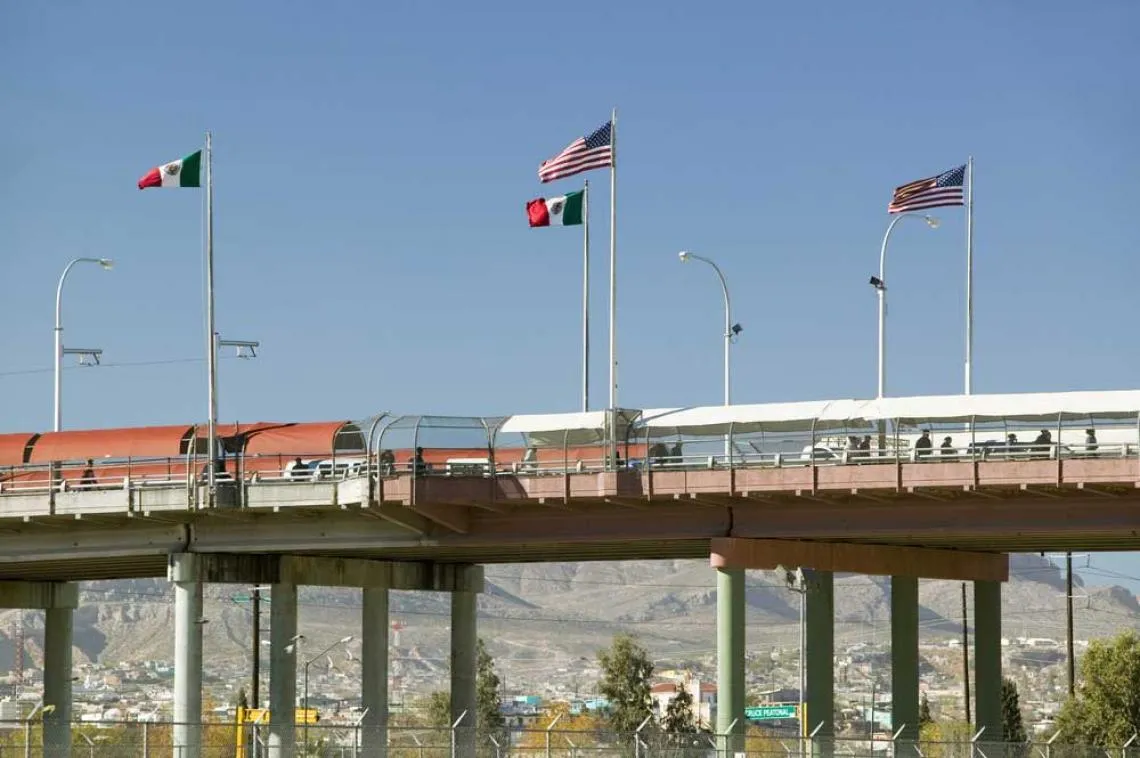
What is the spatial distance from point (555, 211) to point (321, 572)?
16.7 meters

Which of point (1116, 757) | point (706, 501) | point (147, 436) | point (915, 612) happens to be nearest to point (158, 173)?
point (147, 436)

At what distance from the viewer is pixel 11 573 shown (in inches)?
3516

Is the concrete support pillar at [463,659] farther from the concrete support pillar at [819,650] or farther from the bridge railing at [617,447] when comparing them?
the concrete support pillar at [819,650]

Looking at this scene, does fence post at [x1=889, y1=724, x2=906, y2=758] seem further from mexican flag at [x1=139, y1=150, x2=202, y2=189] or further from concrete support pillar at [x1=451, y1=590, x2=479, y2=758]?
mexican flag at [x1=139, y1=150, x2=202, y2=189]

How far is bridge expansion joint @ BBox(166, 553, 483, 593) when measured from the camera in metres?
72.6

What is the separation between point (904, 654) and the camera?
77250 mm

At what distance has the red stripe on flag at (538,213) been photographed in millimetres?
78250

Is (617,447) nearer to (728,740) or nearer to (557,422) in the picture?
(557,422)

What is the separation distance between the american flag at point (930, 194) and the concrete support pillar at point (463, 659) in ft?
81.0

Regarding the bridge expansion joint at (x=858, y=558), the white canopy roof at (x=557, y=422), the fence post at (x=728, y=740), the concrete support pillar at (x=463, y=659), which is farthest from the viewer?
the concrete support pillar at (x=463, y=659)

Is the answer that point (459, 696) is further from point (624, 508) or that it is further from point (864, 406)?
point (864, 406)

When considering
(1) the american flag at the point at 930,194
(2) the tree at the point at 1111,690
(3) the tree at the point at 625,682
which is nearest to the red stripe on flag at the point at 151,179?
(1) the american flag at the point at 930,194

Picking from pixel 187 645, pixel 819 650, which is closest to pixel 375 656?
pixel 187 645

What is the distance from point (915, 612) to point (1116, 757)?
12277 millimetres
